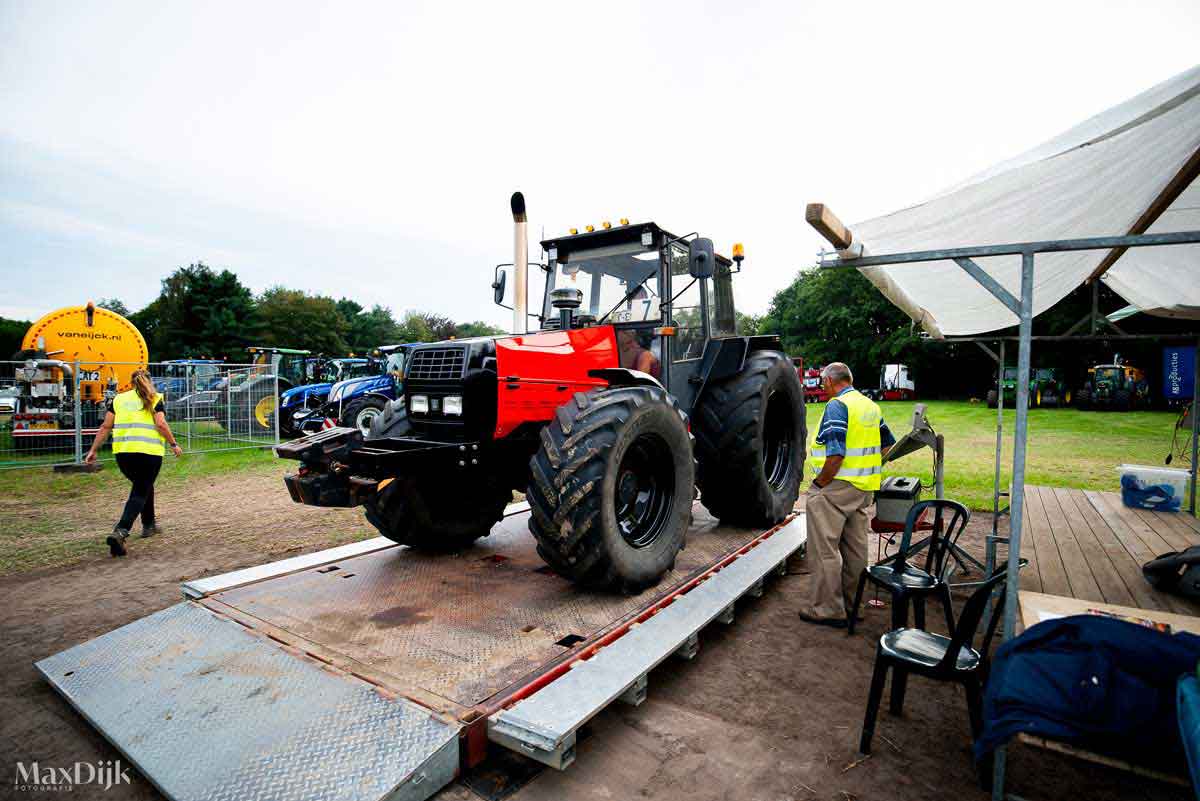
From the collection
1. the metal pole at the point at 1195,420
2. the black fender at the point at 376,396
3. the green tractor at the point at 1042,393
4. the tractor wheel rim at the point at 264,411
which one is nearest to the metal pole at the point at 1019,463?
the metal pole at the point at 1195,420

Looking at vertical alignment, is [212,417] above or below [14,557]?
above

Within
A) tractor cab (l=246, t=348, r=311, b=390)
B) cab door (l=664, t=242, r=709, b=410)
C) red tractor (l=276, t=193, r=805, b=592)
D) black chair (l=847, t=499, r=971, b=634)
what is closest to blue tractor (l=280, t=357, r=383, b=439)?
tractor cab (l=246, t=348, r=311, b=390)

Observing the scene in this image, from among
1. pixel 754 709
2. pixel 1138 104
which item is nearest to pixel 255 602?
pixel 754 709

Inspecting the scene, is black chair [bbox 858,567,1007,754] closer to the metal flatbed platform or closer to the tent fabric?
the metal flatbed platform

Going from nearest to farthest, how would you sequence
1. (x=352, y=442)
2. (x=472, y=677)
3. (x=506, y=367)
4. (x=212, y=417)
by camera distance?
(x=472, y=677)
(x=352, y=442)
(x=506, y=367)
(x=212, y=417)

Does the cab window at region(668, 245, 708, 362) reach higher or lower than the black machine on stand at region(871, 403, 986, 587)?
higher

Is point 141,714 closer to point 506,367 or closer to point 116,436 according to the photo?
point 506,367

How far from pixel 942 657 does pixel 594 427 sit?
6.41ft

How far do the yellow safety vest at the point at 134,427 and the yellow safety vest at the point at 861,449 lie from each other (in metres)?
5.66

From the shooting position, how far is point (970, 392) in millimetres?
28906

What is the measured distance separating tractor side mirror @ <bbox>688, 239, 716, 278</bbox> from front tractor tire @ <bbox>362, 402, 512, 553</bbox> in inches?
83.2

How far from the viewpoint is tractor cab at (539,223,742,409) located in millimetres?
4844

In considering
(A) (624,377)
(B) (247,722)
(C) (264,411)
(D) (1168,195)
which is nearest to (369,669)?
(B) (247,722)

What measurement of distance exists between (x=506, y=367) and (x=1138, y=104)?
323cm
